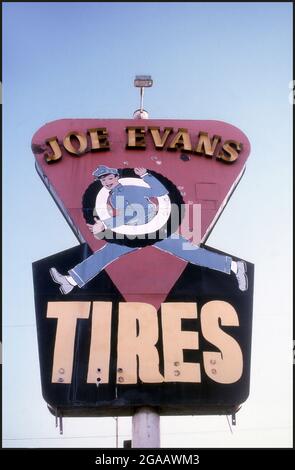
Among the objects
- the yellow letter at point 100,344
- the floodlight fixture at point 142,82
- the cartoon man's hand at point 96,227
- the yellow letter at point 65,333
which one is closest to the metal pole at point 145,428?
the yellow letter at point 100,344

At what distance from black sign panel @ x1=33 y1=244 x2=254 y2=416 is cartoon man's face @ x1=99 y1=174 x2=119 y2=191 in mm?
1568

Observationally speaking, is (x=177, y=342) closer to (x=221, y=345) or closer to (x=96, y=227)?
(x=221, y=345)

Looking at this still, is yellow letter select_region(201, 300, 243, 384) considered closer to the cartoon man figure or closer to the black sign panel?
the black sign panel

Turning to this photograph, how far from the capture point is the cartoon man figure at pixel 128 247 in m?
12.2

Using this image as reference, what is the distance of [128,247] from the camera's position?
12594 millimetres

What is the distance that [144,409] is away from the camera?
11.3 m

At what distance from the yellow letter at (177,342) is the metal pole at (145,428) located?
1.97 feet

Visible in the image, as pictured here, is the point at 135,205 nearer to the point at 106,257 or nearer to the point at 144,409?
the point at 106,257

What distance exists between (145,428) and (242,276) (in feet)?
9.96

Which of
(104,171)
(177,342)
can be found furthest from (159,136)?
(177,342)

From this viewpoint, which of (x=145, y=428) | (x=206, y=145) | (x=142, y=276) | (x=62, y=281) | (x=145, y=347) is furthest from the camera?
(x=206, y=145)

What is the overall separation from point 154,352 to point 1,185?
13.5 feet

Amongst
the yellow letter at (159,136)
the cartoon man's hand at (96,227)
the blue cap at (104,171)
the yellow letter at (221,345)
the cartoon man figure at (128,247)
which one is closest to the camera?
the yellow letter at (221,345)

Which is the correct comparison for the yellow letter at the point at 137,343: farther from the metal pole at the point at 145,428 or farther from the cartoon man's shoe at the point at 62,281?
the cartoon man's shoe at the point at 62,281
